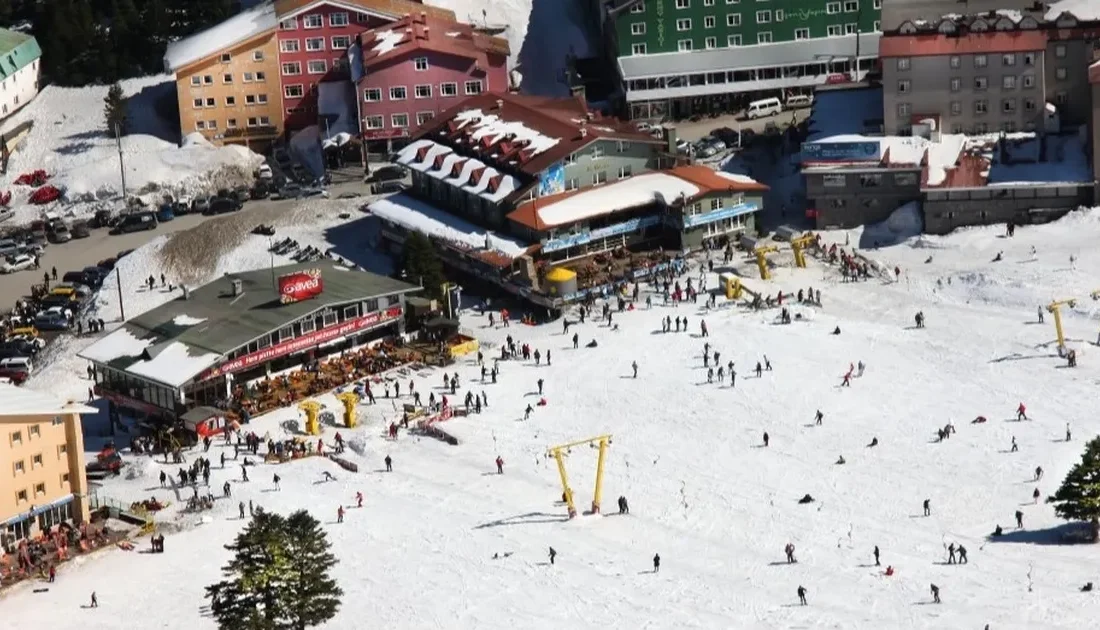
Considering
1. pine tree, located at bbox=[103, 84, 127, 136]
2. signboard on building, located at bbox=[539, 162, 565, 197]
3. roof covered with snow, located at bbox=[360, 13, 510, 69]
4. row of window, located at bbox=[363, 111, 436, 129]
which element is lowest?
signboard on building, located at bbox=[539, 162, 565, 197]

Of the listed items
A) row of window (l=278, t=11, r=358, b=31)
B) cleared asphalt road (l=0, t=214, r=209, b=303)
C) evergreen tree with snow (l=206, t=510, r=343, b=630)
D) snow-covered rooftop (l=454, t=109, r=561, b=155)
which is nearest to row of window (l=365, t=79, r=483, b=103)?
row of window (l=278, t=11, r=358, b=31)

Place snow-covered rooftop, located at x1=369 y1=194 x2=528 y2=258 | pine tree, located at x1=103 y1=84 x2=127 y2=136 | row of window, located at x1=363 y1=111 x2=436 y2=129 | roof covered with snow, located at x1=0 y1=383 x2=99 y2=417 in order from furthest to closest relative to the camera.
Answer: pine tree, located at x1=103 y1=84 x2=127 y2=136 → row of window, located at x1=363 y1=111 x2=436 y2=129 → snow-covered rooftop, located at x1=369 y1=194 x2=528 y2=258 → roof covered with snow, located at x1=0 y1=383 x2=99 y2=417

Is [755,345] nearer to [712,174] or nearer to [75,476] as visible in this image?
[712,174]

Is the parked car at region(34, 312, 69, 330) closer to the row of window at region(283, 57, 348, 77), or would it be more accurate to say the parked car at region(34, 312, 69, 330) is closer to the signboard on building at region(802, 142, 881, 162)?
the row of window at region(283, 57, 348, 77)

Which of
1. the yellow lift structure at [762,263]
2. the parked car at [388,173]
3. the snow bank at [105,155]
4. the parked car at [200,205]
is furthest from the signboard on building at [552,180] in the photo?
the snow bank at [105,155]

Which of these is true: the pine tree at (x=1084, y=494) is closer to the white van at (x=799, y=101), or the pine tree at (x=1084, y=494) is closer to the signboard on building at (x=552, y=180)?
the signboard on building at (x=552, y=180)

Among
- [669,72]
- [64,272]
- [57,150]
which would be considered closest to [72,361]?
[64,272]
